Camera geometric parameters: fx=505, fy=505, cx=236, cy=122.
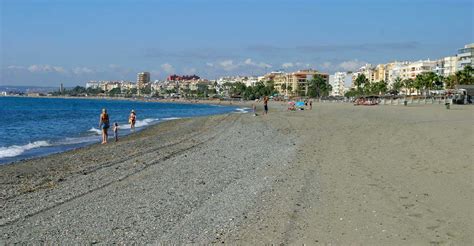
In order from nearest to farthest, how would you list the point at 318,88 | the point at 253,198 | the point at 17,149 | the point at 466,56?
1. the point at 253,198
2. the point at 17,149
3. the point at 466,56
4. the point at 318,88

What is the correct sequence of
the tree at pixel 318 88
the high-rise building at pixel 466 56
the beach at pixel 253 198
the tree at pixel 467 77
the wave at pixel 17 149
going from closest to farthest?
the beach at pixel 253 198 → the wave at pixel 17 149 → the tree at pixel 467 77 → the high-rise building at pixel 466 56 → the tree at pixel 318 88

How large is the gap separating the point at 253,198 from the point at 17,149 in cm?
1547

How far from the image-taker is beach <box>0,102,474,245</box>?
6.54 m

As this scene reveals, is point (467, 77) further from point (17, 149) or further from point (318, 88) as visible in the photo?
point (17, 149)

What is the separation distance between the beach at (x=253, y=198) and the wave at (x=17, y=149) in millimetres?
4195

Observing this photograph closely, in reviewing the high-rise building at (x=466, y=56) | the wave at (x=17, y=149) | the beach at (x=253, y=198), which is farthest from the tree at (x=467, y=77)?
the wave at (x=17, y=149)

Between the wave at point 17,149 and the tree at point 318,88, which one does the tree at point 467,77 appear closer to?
the tree at point 318,88

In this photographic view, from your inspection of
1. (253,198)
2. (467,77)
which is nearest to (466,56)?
(467,77)

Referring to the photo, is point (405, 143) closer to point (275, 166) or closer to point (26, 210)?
point (275, 166)

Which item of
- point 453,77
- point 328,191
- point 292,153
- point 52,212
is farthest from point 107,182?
point 453,77

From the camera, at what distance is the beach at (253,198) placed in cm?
654

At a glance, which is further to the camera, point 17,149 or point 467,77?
point 467,77

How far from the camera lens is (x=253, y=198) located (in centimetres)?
864

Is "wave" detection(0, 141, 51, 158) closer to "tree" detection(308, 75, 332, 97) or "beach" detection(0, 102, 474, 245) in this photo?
"beach" detection(0, 102, 474, 245)
